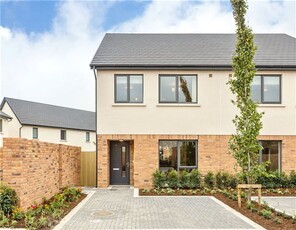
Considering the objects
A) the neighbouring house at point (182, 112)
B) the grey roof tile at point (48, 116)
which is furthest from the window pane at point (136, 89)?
the grey roof tile at point (48, 116)

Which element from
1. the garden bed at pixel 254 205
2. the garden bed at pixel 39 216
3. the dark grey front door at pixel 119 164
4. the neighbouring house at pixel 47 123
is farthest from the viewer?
the neighbouring house at pixel 47 123

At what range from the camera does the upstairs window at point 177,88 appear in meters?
15.3

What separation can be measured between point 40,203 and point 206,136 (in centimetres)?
827

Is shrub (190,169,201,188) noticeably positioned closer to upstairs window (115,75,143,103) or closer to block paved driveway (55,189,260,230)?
block paved driveway (55,189,260,230)

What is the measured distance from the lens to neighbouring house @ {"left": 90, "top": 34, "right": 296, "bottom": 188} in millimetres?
15148

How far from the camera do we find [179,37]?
19.5m

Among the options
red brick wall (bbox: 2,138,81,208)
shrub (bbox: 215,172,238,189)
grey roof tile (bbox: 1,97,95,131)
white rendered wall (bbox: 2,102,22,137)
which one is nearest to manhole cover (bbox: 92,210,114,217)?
red brick wall (bbox: 2,138,81,208)

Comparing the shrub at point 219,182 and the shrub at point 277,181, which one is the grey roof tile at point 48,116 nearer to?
the shrub at point 219,182

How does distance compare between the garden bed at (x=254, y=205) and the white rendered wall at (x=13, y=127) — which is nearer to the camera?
the garden bed at (x=254, y=205)

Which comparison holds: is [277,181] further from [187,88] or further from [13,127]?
[13,127]

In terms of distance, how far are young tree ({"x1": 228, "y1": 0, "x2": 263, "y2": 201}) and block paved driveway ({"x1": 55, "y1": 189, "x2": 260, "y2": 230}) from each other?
1800mm

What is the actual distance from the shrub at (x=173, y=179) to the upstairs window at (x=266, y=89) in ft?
→ 17.4

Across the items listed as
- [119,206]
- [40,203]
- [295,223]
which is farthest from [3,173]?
[295,223]

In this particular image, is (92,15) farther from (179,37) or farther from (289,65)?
(289,65)
